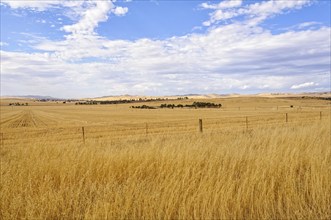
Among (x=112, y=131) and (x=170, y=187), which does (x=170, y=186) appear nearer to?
(x=170, y=187)

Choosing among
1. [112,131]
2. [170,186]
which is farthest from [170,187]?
[112,131]

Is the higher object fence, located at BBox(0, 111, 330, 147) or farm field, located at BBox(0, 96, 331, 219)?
farm field, located at BBox(0, 96, 331, 219)

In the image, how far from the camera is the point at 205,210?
15.4ft

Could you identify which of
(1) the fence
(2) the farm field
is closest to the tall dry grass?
(2) the farm field

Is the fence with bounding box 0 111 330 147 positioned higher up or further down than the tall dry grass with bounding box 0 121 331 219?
further down

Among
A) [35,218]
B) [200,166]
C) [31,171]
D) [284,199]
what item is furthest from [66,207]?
[284,199]

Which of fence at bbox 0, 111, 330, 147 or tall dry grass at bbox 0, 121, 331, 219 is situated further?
fence at bbox 0, 111, 330, 147

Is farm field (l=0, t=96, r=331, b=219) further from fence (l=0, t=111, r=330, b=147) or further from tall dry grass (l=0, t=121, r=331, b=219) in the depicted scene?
fence (l=0, t=111, r=330, b=147)

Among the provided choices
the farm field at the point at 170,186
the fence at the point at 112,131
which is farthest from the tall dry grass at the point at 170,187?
the fence at the point at 112,131

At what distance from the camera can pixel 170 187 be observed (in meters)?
5.36

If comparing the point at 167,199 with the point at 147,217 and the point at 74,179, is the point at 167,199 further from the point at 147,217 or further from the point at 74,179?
the point at 74,179

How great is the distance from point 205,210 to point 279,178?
1867 millimetres

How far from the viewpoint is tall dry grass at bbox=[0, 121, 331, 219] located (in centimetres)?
467

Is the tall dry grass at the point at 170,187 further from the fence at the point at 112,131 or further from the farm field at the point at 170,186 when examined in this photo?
the fence at the point at 112,131
